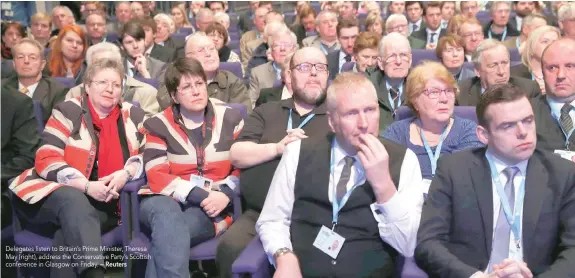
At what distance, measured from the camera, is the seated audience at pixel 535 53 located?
4465 mm

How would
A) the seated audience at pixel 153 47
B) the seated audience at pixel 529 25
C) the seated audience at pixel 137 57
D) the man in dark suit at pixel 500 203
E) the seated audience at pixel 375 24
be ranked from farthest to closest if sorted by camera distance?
the seated audience at pixel 375 24, the seated audience at pixel 153 47, the seated audience at pixel 529 25, the seated audience at pixel 137 57, the man in dark suit at pixel 500 203

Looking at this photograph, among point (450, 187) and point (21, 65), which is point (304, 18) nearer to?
point (21, 65)

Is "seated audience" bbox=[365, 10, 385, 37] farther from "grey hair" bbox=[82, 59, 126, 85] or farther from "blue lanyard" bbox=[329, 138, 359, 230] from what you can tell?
"blue lanyard" bbox=[329, 138, 359, 230]

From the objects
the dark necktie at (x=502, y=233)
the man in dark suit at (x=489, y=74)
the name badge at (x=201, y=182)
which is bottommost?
the name badge at (x=201, y=182)

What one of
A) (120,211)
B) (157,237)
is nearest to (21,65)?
(120,211)

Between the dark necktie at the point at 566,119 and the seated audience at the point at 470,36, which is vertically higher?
the seated audience at the point at 470,36

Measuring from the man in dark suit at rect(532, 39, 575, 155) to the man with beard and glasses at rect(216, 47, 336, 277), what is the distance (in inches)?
37.5

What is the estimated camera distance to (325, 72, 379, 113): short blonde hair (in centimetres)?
247

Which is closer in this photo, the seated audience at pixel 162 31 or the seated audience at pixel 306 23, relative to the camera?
the seated audience at pixel 162 31

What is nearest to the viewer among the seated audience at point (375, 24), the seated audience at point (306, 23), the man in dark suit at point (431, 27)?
the seated audience at point (375, 24)

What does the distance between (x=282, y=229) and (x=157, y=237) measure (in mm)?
717

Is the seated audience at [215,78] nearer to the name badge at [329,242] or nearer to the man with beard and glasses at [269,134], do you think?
the man with beard and glasses at [269,134]

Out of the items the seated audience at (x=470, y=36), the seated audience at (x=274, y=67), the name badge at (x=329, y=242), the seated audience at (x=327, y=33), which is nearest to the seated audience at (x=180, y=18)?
the seated audience at (x=327, y=33)

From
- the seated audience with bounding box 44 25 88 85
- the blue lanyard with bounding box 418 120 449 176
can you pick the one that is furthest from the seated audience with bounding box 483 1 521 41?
the blue lanyard with bounding box 418 120 449 176
